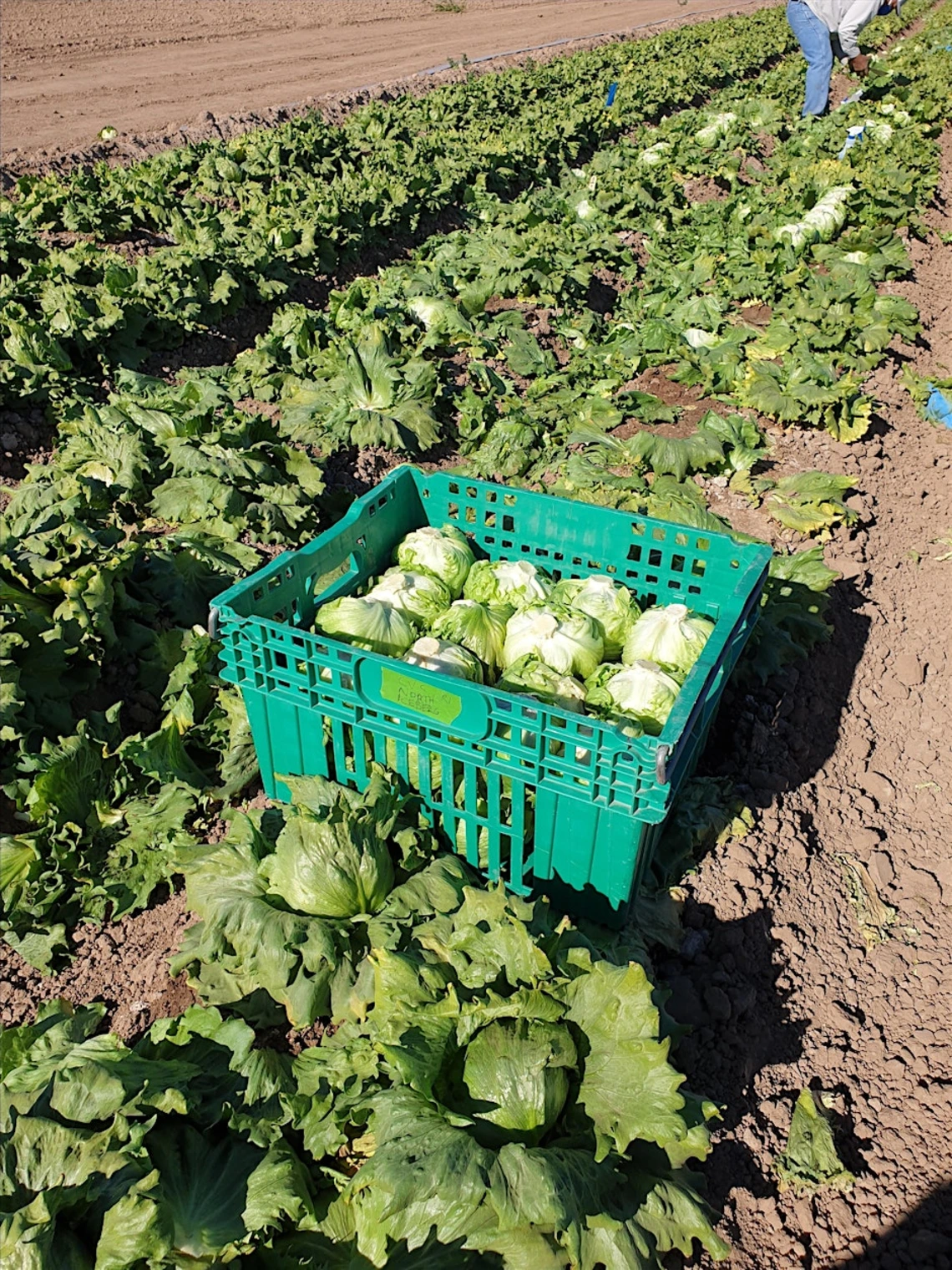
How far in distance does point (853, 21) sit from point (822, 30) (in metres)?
1.17

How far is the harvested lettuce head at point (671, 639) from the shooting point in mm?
3541

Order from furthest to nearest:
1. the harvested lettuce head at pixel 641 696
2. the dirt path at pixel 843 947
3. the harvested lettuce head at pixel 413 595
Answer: the harvested lettuce head at pixel 413 595 → the harvested lettuce head at pixel 641 696 → the dirt path at pixel 843 947

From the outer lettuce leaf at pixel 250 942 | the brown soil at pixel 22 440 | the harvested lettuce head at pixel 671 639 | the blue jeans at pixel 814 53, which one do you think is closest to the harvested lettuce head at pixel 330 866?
the outer lettuce leaf at pixel 250 942

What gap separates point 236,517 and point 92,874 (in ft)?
7.80

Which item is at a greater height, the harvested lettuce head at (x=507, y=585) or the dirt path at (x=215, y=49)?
the dirt path at (x=215, y=49)

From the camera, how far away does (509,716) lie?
2.90 metres

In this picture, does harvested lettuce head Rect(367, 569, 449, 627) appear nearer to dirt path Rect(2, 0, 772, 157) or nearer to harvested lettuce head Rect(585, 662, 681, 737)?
harvested lettuce head Rect(585, 662, 681, 737)

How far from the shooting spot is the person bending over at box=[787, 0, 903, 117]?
17.8m

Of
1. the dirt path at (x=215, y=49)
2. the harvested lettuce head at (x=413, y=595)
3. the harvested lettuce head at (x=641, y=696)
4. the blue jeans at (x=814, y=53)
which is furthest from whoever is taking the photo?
the dirt path at (x=215, y=49)

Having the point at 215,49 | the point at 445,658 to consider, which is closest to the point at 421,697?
the point at 445,658

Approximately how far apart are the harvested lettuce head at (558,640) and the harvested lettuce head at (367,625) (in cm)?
43

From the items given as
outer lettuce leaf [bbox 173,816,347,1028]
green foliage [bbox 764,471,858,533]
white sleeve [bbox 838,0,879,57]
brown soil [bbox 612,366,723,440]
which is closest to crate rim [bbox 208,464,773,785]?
outer lettuce leaf [bbox 173,816,347,1028]

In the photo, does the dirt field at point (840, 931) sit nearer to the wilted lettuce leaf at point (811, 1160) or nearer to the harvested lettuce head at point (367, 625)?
the wilted lettuce leaf at point (811, 1160)

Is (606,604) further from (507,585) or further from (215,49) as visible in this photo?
(215,49)
